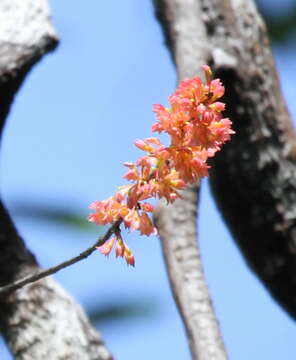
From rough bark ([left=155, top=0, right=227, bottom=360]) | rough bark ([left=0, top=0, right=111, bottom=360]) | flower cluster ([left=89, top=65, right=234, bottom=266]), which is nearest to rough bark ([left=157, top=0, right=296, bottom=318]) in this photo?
rough bark ([left=155, top=0, right=227, bottom=360])

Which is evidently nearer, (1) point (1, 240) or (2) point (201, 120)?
(2) point (201, 120)

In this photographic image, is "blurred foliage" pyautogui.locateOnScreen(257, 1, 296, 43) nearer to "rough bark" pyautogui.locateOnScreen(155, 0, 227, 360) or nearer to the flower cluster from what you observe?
"rough bark" pyautogui.locateOnScreen(155, 0, 227, 360)

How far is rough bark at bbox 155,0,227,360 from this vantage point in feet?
8.94

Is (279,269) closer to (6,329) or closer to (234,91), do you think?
(234,91)

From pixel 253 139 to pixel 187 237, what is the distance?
0.53 metres

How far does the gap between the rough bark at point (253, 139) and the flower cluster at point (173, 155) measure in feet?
5.77

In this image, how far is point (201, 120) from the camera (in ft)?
5.14

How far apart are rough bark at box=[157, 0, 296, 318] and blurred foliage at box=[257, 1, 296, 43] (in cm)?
26

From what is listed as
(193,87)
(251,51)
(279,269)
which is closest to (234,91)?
(251,51)

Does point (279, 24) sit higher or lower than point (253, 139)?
higher

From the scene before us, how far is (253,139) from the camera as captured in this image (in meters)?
3.42

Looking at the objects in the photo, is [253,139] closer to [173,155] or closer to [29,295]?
[29,295]

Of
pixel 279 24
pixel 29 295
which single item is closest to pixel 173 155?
pixel 29 295

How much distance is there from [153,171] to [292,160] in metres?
1.96
